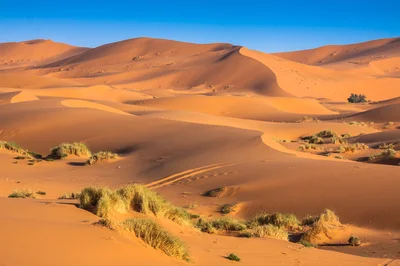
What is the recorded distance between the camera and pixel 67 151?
20734 mm

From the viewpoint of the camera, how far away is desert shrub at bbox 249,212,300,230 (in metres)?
11.3

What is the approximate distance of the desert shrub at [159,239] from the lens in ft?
22.3

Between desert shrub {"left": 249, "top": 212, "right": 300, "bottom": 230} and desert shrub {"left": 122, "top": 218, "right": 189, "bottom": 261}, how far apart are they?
442 cm

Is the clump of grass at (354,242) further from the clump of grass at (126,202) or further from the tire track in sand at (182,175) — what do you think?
the tire track in sand at (182,175)

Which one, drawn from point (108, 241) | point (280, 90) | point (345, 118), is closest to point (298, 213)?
point (108, 241)

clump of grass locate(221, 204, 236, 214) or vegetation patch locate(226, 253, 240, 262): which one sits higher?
vegetation patch locate(226, 253, 240, 262)

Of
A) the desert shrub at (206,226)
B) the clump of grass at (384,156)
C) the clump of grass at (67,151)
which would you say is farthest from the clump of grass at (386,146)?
the desert shrub at (206,226)

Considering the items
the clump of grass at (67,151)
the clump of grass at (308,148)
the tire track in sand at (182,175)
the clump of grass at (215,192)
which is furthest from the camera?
the clump of grass at (308,148)

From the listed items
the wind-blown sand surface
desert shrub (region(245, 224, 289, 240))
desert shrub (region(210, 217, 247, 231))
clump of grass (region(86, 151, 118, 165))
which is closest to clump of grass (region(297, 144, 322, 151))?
the wind-blown sand surface

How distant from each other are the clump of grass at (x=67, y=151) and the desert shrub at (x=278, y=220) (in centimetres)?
1079

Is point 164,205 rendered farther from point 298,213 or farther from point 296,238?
point 298,213

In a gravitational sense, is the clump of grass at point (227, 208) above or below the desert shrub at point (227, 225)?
below

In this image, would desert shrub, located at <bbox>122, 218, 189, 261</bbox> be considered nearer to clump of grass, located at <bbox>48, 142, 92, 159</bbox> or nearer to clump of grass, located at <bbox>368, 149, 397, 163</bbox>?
clump of grass, located at <bbox>48, 142, 92, 159</bbox>

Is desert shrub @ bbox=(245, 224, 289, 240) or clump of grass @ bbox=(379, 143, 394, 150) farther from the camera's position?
clump of grass @ bbox=(379, 143, 394, 150)
